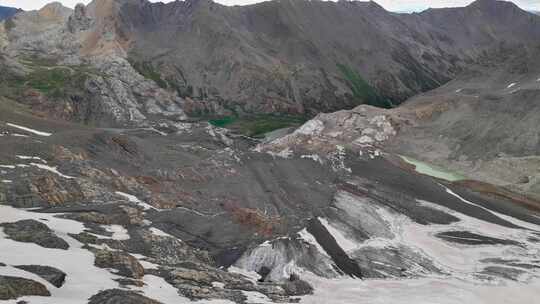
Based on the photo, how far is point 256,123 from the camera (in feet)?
590

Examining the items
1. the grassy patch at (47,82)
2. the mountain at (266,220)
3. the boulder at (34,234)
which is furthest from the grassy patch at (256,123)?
the boulder at (34,234)

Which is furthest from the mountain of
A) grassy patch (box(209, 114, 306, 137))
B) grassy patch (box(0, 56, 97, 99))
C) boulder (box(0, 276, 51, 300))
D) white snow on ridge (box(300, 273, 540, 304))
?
grassy patch (box(0, 56, 97, 99))

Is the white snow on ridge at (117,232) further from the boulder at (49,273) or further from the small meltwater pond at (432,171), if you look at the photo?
the small meltwater pond at (432,171)

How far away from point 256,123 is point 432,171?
81.9 m

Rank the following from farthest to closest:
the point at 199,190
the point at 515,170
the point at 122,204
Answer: the point at 515,170
the point at 199,190
the point at 122,204

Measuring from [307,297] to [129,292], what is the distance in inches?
642

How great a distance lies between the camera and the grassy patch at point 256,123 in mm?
166288

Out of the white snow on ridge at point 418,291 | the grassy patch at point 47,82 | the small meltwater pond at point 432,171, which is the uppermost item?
the grassy patch at point 47,82

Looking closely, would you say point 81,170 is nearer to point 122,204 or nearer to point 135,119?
point 122,204

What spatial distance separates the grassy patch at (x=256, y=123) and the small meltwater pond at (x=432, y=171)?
57.0m

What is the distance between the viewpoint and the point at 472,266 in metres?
56.7

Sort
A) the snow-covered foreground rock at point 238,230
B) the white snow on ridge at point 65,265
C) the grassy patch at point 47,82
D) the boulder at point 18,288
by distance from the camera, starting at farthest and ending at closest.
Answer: the grassy patch at point 47,82
the snow-covered foreground rock at point 238,230
the white snow on ridge at point 65,265
the boulder at point 18,288

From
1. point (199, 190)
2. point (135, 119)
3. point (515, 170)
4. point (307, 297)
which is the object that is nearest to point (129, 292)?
point (307, 297)

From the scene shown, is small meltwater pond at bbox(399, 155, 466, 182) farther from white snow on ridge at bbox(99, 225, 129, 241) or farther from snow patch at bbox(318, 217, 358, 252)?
white snow on ridge at bbox(99, 225, 129, 241)
